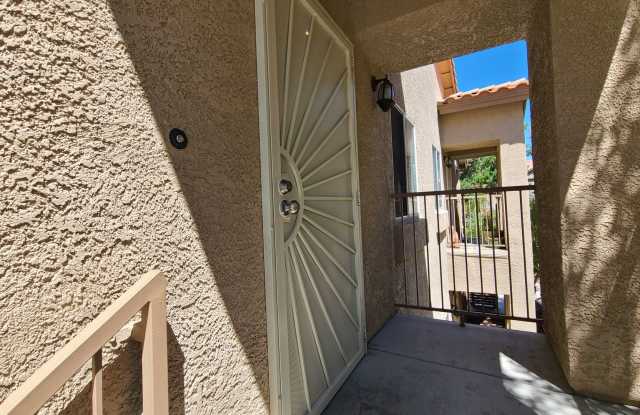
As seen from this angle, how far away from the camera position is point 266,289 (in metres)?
1.36

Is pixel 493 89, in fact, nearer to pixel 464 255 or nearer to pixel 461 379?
pixel 464 255

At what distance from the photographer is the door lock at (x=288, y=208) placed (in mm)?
1488

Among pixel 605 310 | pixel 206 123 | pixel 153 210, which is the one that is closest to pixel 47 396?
pixel 153 210

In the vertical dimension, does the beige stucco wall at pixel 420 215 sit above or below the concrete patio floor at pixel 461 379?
above

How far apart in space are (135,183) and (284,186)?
0.73 m

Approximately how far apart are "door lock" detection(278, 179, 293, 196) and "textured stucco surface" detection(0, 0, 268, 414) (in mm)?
156

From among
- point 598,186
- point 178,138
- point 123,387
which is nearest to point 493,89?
point 598,186

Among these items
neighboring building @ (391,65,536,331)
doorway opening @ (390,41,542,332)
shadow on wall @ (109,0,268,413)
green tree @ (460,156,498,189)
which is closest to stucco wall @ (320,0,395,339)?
doorway opening @ (390,41,542,332)

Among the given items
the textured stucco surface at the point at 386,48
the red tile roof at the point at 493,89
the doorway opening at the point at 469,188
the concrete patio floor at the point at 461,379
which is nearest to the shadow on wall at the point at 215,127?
the concrete patio floor at the point at 461,379

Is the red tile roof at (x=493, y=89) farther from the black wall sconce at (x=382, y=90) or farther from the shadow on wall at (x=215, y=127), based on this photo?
the shadow on wall at (x=215, y=127)

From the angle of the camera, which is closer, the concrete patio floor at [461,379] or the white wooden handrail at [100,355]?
the white wooden handrail at [100,355]

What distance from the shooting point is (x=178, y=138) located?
1007 millimetres

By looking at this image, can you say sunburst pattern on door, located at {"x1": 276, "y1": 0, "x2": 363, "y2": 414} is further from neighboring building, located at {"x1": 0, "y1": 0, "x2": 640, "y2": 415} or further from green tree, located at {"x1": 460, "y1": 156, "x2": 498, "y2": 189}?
green tree, located at {"x1": 460, "y1": 156, "x2": 498, "y2": 189}

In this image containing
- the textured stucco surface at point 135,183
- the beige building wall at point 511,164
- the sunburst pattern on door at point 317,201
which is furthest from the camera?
the beige building wall at point 511,164
